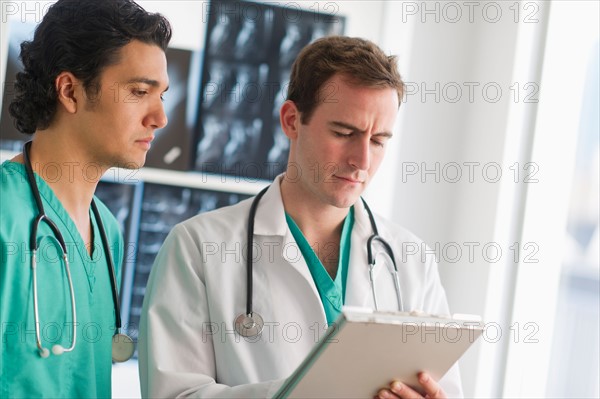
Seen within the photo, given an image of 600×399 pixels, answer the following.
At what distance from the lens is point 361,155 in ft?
5.13

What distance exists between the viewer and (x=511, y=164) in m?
2.40

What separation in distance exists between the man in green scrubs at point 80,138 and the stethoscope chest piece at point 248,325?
296 mm

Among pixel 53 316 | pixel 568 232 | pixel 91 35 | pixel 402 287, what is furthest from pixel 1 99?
pixel 568 232

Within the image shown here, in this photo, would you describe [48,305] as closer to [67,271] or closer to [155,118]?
[67,271]

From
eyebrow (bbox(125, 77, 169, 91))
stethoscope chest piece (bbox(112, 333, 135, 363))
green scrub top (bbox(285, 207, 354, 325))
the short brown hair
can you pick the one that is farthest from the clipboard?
eyebrow (bbox(125, 77, 169, 91))

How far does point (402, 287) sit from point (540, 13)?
1.14m

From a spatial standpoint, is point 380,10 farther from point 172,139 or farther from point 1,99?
point 1,99

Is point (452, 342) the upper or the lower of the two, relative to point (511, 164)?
lower

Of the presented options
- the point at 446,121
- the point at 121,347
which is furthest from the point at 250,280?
the point at 446,121

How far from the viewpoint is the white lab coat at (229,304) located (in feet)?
4.82

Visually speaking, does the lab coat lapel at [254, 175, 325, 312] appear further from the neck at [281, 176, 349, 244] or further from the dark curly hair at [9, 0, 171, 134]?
the dark curly hair at [9, 0, 171, 134]

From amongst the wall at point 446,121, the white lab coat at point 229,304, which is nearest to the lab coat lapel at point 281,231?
the white lab coat at point 229,304

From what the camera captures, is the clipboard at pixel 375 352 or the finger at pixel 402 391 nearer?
the clipboard at pixel 375 352

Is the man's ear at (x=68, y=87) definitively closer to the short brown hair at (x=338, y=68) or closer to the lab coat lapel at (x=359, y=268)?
the short brown hair at (x=338, y=68)
